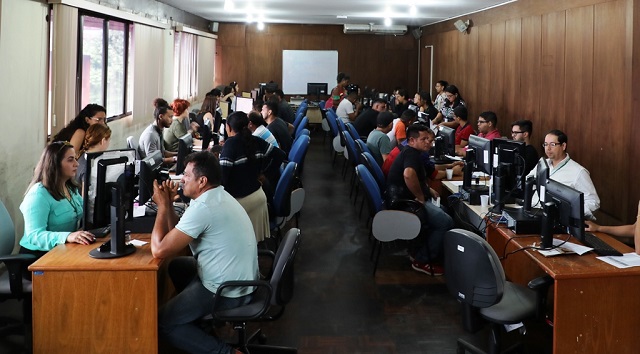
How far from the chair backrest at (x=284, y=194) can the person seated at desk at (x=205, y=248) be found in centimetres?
192

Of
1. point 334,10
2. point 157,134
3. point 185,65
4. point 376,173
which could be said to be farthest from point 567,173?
point 185,65

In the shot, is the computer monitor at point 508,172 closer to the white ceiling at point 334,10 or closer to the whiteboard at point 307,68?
the white ceiling at point 334,10

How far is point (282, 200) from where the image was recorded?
5301mm

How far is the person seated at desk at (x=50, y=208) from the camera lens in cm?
352

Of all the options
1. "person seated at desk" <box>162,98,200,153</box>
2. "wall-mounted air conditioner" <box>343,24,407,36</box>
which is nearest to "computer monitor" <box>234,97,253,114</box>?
"person seated at desk" <box>162,98,200,153</box>

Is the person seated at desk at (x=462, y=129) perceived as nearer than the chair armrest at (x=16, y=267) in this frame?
No

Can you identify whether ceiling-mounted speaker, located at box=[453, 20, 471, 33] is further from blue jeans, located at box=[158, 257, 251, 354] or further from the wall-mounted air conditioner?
blue jeans, located at box=[158, 257, 251, 354]

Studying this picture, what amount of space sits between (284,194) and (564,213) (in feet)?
7.58

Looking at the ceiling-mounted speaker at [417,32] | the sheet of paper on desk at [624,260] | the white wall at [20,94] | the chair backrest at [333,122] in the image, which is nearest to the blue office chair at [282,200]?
the white wall at [20,94]

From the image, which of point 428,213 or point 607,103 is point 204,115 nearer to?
point 428,213

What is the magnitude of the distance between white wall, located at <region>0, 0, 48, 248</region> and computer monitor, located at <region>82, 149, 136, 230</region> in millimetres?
2220

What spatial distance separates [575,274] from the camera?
3.20 metres

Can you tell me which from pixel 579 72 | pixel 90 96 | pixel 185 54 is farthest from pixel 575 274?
pixel 185 54

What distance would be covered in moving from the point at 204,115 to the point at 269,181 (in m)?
3.22
